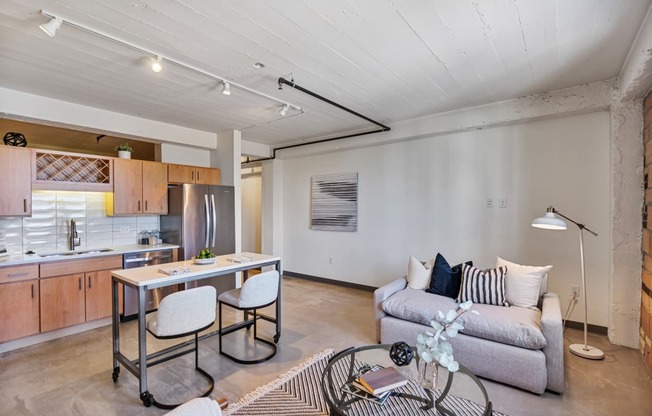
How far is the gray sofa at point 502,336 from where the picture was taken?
2.31m

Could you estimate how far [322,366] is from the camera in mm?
2730

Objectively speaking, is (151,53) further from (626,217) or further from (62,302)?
(626,217)

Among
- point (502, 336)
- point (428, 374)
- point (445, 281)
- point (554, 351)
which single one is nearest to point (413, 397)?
point (428, 374)

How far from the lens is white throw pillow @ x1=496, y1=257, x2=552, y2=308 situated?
2.86 meters

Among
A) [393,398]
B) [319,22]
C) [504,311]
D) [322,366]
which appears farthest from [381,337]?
[319,22]

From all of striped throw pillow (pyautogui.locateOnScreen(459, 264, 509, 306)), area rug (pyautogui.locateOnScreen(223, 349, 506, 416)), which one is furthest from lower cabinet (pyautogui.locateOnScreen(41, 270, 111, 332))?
striped throw pillow (pyautogui.locateOnScreen(459, 264, 509, 306))

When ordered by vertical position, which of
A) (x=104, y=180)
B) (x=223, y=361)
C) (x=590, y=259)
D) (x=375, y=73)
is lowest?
(x=223, y=361)

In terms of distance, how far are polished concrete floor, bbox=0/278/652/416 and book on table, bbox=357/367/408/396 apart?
1.01 m

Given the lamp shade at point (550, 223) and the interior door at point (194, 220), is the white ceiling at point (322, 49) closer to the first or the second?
the interior door at point (194, 220)

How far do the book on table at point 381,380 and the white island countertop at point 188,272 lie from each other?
62.9 inches

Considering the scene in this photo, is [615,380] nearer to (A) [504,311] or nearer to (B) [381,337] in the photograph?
(A) [504,311]

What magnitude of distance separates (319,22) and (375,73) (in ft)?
3.17

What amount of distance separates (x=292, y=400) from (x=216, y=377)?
0.74 metres

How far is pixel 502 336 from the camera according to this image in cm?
247
